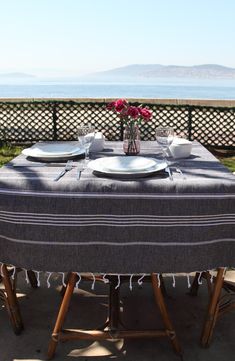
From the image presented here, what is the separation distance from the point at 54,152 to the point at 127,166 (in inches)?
19.3

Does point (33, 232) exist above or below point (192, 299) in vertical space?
above

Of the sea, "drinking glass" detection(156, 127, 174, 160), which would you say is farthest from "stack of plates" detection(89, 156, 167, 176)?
the sea

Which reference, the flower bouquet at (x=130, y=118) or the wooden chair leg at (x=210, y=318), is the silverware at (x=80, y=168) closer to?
the flower bouquet at (x=130, y=118)

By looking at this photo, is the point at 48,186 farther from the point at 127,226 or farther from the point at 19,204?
the point at 127,226

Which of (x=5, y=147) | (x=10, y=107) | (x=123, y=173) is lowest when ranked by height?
(x=5, y=147)

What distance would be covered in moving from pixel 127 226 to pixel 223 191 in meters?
0.39

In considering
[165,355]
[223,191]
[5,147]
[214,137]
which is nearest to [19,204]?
[223,191]

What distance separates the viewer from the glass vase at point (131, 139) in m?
2.15

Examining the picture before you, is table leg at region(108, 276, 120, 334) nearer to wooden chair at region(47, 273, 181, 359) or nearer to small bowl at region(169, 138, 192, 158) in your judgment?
wooden chair at region(47, 273, 181, 359)

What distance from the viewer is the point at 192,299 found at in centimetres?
227

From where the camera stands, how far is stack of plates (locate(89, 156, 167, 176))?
5.55 ft

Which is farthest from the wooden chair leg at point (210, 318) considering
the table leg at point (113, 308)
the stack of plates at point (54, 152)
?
the stack of plates at point (54, 152)

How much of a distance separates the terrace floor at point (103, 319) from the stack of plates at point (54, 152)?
78 cm

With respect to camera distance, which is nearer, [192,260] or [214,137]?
[192,260]
